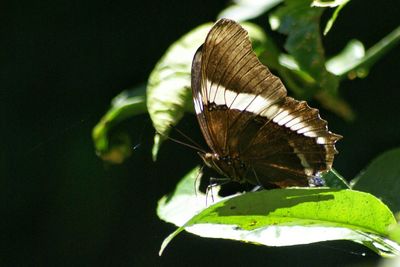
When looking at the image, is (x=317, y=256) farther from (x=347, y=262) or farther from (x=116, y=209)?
(x=116, y=209)

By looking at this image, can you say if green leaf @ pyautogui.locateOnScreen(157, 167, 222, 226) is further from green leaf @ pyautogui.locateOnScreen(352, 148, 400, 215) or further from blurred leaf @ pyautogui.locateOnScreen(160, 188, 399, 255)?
green leaf @ pyautogui.locateOnScreen(352, 148, 400, 215)

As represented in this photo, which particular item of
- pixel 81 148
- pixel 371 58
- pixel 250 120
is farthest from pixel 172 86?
pixel 81 148

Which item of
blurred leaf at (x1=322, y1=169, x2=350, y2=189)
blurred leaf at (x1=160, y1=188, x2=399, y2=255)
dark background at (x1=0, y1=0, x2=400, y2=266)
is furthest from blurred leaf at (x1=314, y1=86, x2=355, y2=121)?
dark background at (x1=0, y1=0, x2=400, y2=266)

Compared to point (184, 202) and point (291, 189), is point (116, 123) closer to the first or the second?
point (184, 202)

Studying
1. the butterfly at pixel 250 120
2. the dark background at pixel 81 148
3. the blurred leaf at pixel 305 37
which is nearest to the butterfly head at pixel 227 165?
the butterfly at pixel 250 120

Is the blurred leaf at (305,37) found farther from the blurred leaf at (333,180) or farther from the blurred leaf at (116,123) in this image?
the blurred leaf at (116,123)

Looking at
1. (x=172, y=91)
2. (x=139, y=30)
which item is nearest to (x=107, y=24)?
(x=139, y=30)

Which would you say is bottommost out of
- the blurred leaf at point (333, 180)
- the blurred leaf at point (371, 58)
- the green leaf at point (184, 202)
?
the blurred leaf at point (333, 180)
